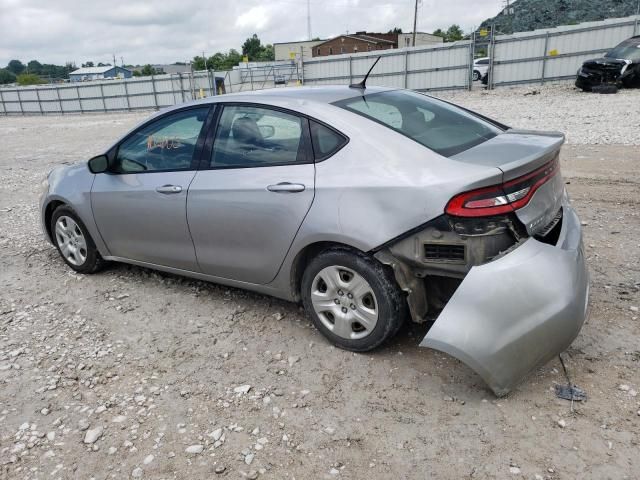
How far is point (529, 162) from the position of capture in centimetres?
273

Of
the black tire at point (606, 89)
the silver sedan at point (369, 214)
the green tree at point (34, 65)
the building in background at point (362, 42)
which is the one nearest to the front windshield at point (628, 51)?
the black tire at point (606, 89)

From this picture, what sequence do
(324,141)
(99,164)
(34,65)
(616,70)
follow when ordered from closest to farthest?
1. (324,141)
2. (99,164)
3. (616,70)
4. (34,65)

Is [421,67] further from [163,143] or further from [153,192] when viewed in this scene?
[153,192]

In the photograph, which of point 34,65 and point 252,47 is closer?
point 252,47

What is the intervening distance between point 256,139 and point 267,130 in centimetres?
10

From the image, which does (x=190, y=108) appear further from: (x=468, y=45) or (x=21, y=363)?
(x=468, y=45)

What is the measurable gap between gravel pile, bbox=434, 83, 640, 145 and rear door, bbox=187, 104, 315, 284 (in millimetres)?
7790

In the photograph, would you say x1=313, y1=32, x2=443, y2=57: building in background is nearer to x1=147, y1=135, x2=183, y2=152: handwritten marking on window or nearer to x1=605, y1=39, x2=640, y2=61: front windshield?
x1=605, y1=39, x2=640, y2=61: front windshield

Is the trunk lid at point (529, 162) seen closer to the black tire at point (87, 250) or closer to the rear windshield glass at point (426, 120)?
the rear windshield glass at point (426, 120)

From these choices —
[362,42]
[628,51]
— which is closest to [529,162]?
[628,51]

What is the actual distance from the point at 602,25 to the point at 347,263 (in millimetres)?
21774

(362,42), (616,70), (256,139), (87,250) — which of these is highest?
(362,42)

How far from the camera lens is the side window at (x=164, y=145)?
148 inches

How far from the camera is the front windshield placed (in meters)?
16.9
